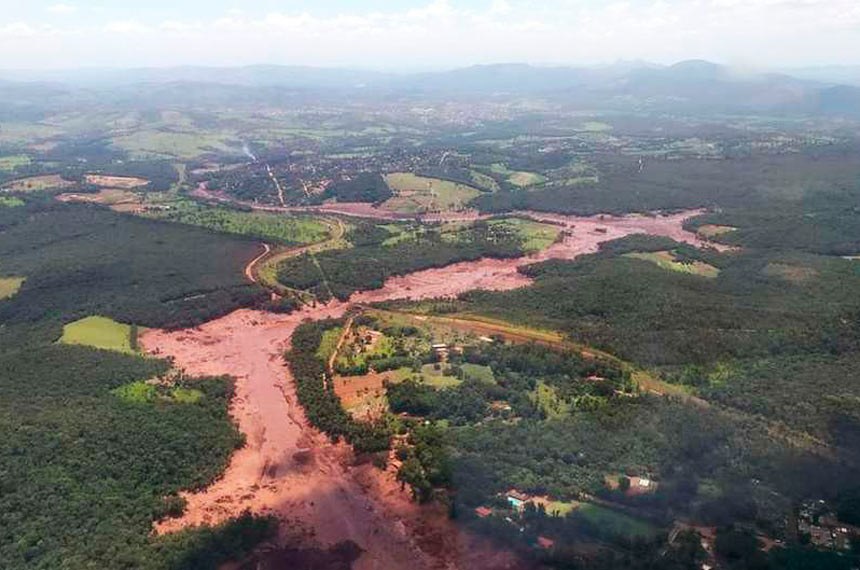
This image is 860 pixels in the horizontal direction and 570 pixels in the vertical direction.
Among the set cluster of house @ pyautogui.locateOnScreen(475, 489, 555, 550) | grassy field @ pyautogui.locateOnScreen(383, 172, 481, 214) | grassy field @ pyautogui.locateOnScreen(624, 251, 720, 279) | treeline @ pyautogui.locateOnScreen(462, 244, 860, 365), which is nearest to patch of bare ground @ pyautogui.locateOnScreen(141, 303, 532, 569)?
cluster of house @ pyautogui.locateOnScreen(475, 489, 555, 550)

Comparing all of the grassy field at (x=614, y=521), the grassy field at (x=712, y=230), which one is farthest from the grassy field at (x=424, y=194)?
the grassy field at (x=614, y=521)

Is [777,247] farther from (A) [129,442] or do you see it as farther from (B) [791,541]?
(A) [129,442]

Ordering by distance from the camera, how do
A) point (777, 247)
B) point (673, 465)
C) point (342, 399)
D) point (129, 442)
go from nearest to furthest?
point (673, 465) < point (129, 442) < point (342, 399) < point (777, 247)

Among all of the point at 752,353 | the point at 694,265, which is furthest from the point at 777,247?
the point at 752,353

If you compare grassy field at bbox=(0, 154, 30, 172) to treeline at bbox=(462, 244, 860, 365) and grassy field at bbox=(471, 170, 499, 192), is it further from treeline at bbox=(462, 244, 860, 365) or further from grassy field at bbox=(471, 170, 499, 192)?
treeline at bbox=(462, 244, 860, 365)

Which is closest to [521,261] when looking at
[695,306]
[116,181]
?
[695,306]

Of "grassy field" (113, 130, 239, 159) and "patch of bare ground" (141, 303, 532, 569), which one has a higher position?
"patch of bare ground" (141, 303, 532, 569)
